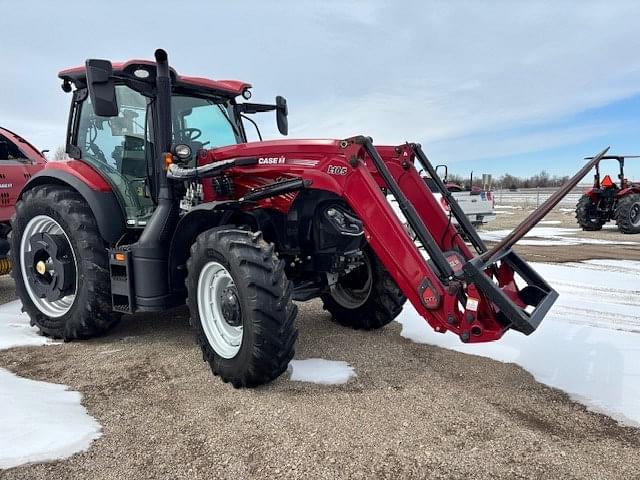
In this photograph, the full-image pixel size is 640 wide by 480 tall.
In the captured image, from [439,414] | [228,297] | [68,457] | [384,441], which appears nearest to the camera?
[68,457]

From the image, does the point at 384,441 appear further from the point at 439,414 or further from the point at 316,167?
the point at 316,167

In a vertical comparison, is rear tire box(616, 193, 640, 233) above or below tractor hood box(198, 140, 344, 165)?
below

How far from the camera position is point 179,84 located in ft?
15.2

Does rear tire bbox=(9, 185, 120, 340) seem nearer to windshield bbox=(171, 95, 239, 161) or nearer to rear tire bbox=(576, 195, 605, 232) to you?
windshield bbox=(171, 95, 239, 161)

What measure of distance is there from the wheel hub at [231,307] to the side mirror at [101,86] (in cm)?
166

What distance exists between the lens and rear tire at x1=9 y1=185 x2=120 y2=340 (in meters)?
4.45

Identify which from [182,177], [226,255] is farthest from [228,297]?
[182,177]

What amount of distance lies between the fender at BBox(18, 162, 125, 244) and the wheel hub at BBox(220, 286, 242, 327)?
148 centimetres

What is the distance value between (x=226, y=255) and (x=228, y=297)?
341 millimetres

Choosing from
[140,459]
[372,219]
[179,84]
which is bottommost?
[140,459]

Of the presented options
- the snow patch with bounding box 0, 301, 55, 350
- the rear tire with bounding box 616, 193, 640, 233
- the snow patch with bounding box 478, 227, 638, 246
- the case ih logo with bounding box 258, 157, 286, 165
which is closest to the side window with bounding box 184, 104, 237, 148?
the case ih logo with bounding box 258, 157, 286, 165

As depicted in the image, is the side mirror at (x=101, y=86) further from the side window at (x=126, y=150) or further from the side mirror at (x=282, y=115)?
the side mirror at (x=282, y=115)

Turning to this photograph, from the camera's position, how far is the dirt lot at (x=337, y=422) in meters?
2.56

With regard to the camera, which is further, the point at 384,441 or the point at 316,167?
the point at 316,167
